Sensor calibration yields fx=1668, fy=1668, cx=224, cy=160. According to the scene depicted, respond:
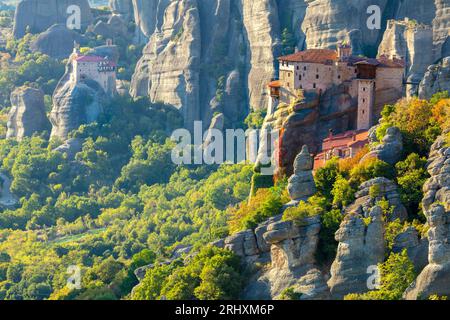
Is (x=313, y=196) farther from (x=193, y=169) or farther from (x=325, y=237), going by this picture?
(x=193, y=169)

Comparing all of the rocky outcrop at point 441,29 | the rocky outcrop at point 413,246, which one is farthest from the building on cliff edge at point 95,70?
the rocky outcrop at point 413,246

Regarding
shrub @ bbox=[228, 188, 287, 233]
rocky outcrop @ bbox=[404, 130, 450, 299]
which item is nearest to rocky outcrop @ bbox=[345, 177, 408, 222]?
rocky outcrop @ bbox=[404, 130, 450, 299]

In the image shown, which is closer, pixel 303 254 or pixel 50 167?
pixel 303 254

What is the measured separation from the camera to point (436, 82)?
7144cm

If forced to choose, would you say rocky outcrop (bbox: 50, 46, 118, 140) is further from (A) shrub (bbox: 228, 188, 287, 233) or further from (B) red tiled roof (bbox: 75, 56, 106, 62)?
(A) shrub (bbox: 228, 188, 287, 233)

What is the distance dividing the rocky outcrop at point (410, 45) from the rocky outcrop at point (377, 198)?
865 inches

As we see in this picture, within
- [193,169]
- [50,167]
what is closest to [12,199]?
[50,167]

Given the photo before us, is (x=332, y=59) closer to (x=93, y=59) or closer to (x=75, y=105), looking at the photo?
(x=75, y=105)

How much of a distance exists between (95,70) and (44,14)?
19.0 meters

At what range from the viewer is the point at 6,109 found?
129500 mm

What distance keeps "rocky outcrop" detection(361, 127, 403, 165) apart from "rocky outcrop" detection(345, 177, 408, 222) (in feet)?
6.63

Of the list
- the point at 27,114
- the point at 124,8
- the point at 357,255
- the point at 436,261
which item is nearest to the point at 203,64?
the point at 27,114
